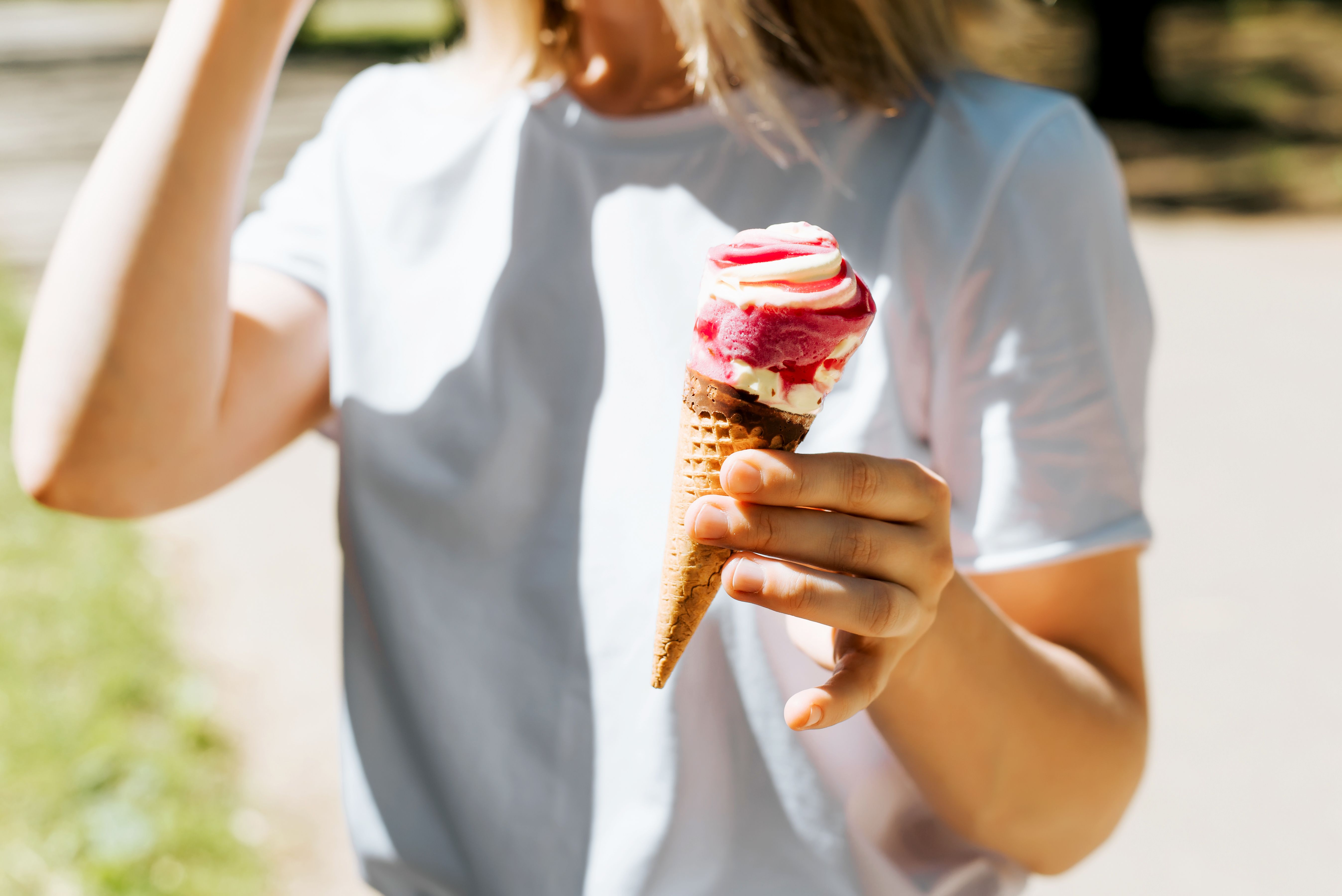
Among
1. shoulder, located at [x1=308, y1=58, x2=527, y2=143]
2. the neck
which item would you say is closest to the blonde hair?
the neck

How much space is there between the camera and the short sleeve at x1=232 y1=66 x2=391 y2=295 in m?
1.70

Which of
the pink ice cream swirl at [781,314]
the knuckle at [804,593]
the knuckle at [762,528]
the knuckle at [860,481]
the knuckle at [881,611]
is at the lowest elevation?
the knuckle at [881,611]

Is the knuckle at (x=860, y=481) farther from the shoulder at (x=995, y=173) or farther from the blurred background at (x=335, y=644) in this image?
the blurred background at (x=335, y=644)

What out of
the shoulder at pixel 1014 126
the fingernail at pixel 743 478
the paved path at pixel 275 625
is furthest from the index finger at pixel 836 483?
the paved path at pixel 275 625

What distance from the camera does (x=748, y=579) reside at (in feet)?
3.54

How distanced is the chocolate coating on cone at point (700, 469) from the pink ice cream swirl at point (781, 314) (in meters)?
0.02

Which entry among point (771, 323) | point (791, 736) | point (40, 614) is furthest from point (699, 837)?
point (40, 614)

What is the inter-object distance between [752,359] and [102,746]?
3.24 m

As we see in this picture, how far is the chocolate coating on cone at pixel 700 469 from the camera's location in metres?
1.20

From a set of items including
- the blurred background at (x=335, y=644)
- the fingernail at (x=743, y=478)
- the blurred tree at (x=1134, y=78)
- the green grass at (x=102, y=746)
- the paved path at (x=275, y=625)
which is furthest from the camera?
the blurred tree at (x=1134, y=78)

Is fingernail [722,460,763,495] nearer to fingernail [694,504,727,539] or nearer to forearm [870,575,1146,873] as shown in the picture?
fingernail [694,504,727,539]

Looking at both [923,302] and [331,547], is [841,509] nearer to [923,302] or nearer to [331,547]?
[923,302]

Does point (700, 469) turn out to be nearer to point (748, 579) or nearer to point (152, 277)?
point (748, 579)

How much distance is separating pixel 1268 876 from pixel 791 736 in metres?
2.54
